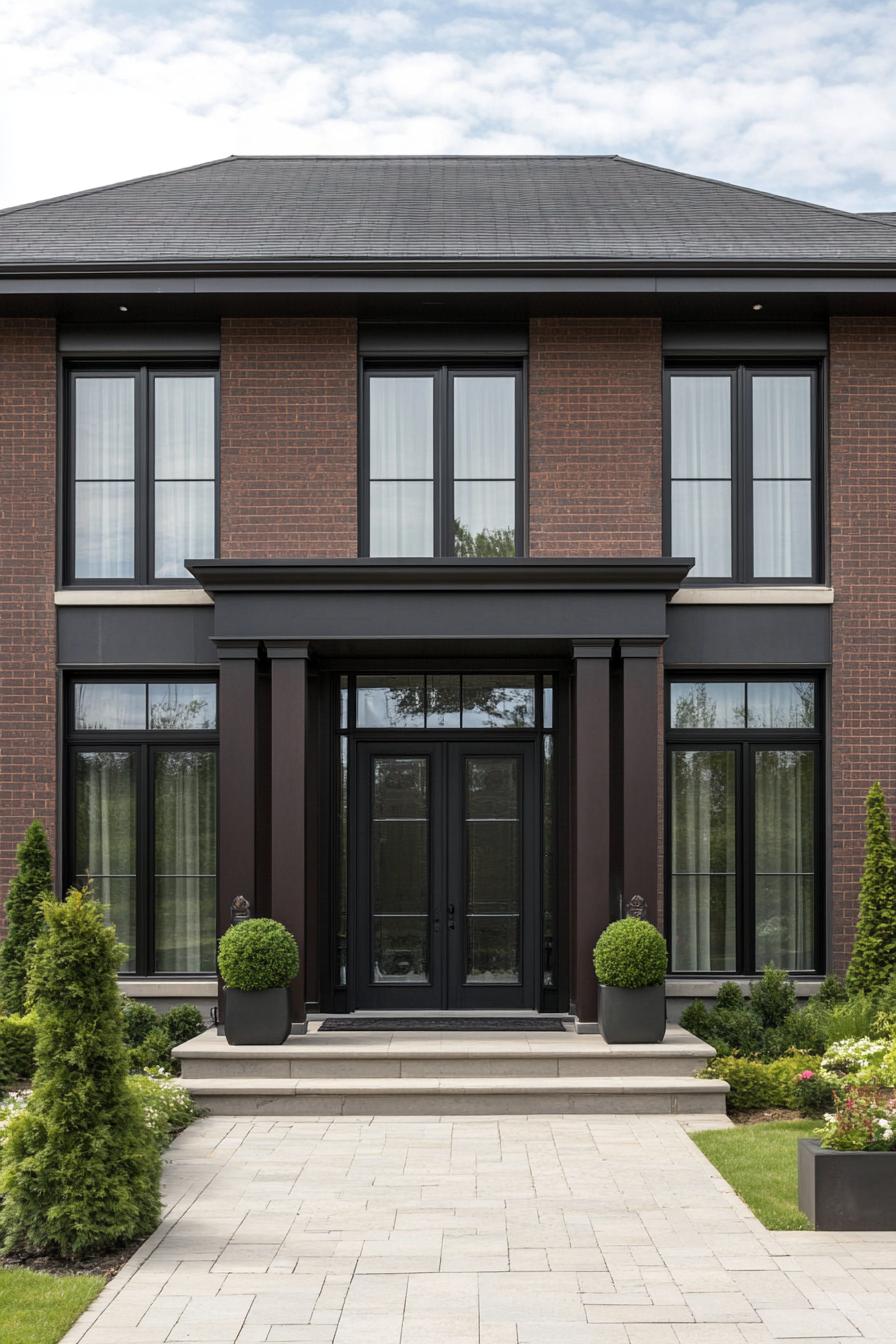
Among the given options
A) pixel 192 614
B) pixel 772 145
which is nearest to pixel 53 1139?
pixel 192 614

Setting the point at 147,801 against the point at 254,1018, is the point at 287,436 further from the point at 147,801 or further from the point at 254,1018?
the point at 254,1018

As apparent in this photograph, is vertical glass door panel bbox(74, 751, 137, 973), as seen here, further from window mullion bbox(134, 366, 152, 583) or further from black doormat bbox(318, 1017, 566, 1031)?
black doormat bbox(318, 1017, 566, 1031)

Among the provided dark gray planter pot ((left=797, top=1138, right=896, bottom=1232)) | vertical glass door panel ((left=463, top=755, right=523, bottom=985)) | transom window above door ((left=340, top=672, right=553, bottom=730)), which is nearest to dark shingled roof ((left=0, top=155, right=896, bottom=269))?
transom window above door ((left=340, top=672, right=553, bottom=730))

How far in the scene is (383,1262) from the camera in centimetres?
692

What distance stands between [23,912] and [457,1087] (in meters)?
4.38

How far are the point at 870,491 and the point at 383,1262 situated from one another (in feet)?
28.3

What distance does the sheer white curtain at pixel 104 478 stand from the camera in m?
12.9

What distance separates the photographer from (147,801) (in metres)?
12.8

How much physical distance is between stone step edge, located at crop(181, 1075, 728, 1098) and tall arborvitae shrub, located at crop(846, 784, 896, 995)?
7.13ft

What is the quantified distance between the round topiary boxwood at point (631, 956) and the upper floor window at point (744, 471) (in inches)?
146

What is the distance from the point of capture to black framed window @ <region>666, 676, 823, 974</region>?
41.7ft

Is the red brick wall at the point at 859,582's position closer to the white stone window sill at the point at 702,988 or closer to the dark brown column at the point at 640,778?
the white stone window sill at the point at 702,988

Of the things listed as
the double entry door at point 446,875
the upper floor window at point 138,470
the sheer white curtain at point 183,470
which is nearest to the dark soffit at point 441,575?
the sheer white curtain at point 183,470

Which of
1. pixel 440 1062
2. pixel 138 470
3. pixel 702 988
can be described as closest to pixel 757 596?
pixel 702 988
